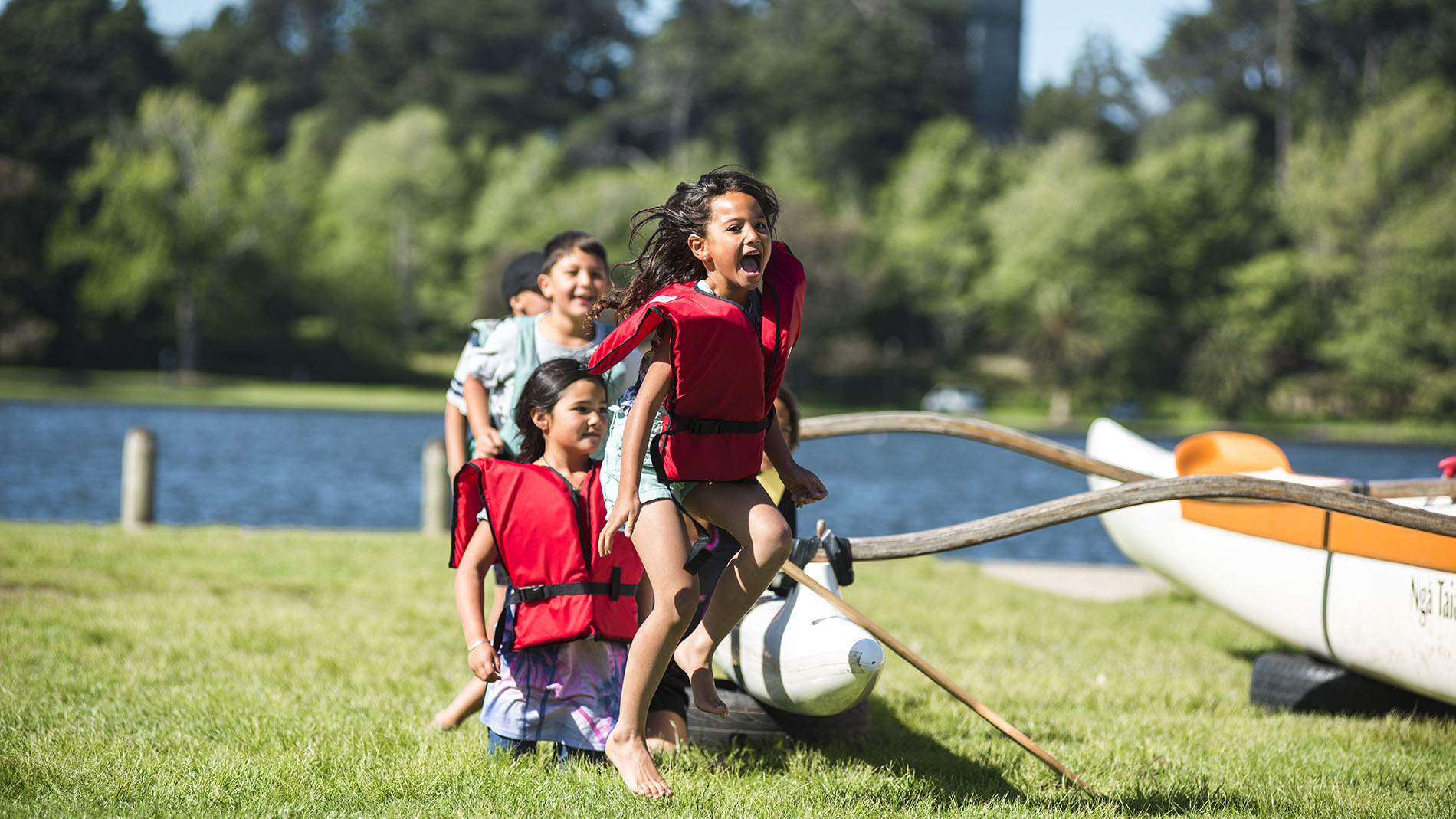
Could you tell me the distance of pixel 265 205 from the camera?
50.3 metres

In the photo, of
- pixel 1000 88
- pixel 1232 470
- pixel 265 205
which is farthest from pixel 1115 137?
pixel 1232 470

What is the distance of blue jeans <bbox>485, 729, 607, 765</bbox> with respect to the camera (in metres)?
4.03

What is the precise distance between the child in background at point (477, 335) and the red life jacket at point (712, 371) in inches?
46.0

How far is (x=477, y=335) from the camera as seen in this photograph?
4.95 m

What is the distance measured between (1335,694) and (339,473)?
57.3 ft

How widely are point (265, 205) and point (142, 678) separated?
4908cm

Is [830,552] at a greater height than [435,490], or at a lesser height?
greater

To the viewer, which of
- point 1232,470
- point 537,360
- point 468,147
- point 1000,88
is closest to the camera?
point 537,360

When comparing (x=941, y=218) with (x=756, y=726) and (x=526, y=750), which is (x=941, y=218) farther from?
(x=526, y=750)

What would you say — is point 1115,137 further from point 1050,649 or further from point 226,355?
point 1050,649

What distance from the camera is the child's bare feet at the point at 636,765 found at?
3.59 m

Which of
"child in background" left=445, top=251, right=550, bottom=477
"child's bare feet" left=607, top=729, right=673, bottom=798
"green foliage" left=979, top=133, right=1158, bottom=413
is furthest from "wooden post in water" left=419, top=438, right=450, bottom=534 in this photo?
"green foliage" left=979, top=133, right=1158, bottom=413

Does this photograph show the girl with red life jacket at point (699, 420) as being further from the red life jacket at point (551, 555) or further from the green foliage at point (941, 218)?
the green foliage at point (941, 218)

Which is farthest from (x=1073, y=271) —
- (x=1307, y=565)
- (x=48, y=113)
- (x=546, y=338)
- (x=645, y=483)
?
(x=645, y=483)
